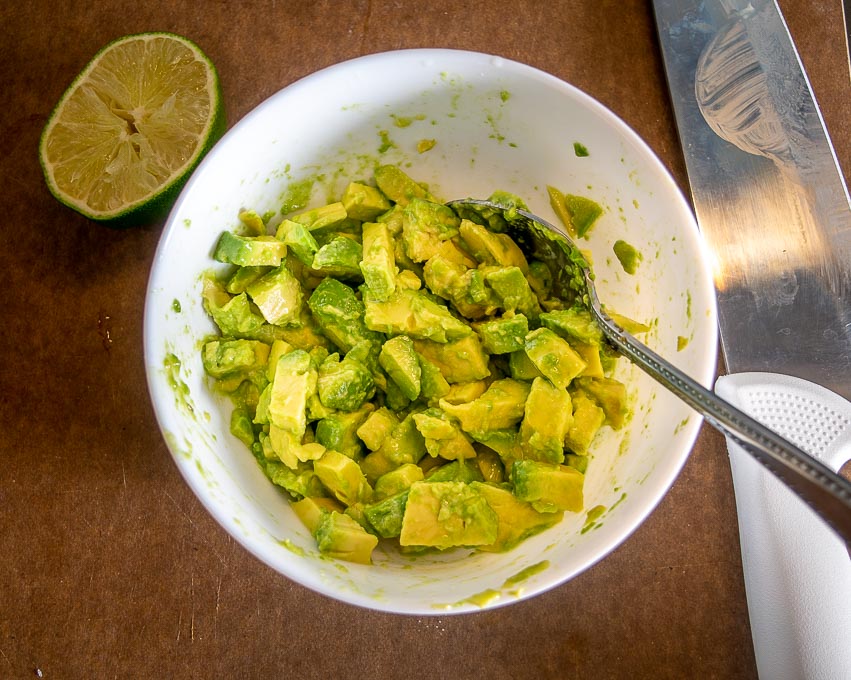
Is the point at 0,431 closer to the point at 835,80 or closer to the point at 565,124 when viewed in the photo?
the point at 565,124

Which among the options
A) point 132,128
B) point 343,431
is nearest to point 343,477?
point 343,431

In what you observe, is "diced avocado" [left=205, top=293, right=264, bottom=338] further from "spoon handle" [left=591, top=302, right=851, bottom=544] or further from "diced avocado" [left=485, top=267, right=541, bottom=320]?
"spoon handle" [left=591, top=302, right=851, bottom=544]

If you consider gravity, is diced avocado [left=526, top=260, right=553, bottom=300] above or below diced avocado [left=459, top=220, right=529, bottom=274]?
below

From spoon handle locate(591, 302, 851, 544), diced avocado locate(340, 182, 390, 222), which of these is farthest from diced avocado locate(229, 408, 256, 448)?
spoon handle locate(591, 302, 851, 544)

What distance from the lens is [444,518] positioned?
1.18 m

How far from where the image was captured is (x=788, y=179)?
1.65 metres

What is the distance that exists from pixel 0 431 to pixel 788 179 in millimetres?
1923

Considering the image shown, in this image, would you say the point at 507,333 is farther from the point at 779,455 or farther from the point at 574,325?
the point at 779,455

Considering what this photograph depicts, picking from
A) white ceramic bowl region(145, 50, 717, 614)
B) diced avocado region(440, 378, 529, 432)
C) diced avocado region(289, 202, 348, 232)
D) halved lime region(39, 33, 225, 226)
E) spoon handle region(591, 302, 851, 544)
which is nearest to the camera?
spoon handle region(591, 302, 851, 544)

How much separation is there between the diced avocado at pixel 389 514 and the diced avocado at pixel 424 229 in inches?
18.3

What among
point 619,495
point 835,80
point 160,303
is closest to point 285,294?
point 160,303

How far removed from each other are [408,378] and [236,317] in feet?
1.15

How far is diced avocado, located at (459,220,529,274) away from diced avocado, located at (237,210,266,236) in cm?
40

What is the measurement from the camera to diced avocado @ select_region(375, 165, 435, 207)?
1.50 meters
